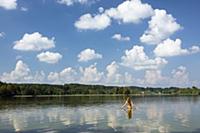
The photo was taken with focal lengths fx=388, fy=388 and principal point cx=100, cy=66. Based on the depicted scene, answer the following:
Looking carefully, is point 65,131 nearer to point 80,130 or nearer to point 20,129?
point 80,130

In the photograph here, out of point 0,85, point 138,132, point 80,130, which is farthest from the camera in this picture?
point 0,85

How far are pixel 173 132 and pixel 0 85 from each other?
16947 centimetres

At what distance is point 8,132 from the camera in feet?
114

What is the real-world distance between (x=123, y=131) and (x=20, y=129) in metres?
10.2

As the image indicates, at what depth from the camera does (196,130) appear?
117 feet

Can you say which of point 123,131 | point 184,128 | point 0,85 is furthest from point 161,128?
point 0,85

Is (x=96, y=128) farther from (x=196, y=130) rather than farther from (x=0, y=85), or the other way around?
(x=0, y=85)

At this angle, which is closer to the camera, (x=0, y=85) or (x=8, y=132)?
(x=8, y=132)

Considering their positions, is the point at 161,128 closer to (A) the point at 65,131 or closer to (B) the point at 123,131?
(B) the point at 123,131

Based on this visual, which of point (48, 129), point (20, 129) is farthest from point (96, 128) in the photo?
point (20, 129)

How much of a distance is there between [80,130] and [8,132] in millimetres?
6513

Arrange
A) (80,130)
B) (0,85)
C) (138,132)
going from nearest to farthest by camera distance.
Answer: (138,132), (80,130), (0,85)

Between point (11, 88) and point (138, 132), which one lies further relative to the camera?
point (11, 88)

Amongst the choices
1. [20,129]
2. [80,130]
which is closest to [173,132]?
[80,130]
